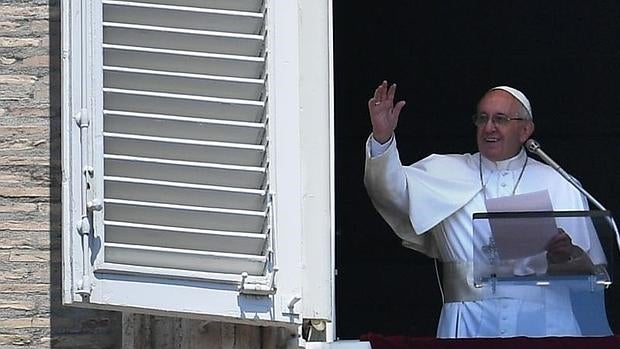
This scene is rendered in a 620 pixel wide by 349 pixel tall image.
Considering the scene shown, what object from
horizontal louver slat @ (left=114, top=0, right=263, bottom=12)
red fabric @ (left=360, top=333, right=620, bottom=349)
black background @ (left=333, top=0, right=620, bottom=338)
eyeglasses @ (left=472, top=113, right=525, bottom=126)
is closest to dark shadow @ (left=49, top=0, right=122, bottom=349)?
horizontal louver slat @ (left=114, top=0, right=263, bottom=12)

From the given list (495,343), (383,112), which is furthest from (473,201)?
(495,343)

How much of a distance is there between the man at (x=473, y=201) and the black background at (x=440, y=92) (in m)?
1.30

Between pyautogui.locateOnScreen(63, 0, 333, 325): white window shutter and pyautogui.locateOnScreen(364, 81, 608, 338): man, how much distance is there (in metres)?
0.49

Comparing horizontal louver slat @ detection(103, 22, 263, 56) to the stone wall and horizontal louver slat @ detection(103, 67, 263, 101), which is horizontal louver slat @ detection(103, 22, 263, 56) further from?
the stone wall

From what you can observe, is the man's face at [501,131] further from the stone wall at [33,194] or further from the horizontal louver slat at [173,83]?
the stone wall at [33,194]

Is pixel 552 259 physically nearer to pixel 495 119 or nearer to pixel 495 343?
pixel 495 343

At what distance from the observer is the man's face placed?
4414mm

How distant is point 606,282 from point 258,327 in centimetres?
83

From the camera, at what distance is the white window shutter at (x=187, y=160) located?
363 centimetres

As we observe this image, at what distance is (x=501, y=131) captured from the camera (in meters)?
4.43

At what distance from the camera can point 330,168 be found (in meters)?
3.73

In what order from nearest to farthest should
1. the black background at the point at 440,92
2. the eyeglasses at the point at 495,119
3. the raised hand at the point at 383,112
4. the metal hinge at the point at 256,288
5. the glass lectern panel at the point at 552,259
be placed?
1. the metal hinge at the point at 256,288
2. the glass lectern panel at the point at 552,259
3. the raised hand at the point at 383,112
4. the eyeglasses at the point at 495,119
5. the black background at the point at 440,92

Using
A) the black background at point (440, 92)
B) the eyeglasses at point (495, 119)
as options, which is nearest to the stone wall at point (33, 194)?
the eyeglasses at point (495, 119)

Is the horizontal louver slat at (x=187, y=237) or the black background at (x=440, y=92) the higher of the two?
the black background at (x=440, y=92)
